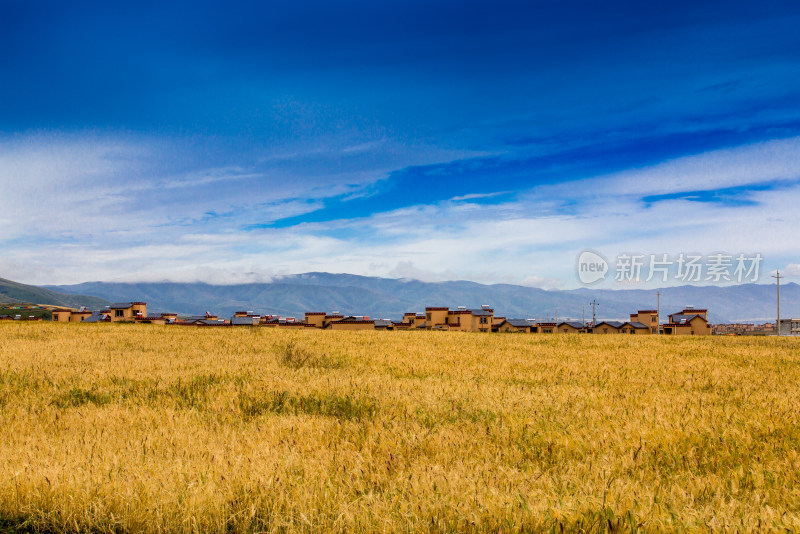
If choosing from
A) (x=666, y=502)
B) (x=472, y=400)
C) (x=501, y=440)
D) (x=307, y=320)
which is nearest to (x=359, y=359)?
(x=472, y=400)

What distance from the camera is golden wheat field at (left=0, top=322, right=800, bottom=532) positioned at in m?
3.96

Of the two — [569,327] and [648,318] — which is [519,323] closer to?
[569,327]

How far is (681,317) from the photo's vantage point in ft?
356

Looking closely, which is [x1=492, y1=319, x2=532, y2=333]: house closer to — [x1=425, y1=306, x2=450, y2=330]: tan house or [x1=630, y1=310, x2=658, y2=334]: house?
[x1=425, y1=306, x2=450, y2=330]: tan house

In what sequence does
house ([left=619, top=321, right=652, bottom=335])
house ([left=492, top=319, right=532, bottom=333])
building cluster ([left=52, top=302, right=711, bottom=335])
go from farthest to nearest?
house ([left=619, top=321, right=652, bottom=335]) < house ([left=492, top=319, right=532, bottom=333]) < building cluster ([left=52, top=302, right=711, bottom=335])

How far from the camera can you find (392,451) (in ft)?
18.9

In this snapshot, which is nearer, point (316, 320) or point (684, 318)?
point (684, 318)

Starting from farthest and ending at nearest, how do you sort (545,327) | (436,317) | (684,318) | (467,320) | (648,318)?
(648,318) → (545,327) → (684,318) → (467,320) → (436,317)

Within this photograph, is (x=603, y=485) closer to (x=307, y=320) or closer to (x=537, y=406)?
(x=537, y=406)

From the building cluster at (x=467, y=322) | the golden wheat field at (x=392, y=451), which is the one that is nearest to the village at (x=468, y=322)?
the building cluster at (x=467, y=322)

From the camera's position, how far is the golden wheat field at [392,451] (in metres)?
3.96

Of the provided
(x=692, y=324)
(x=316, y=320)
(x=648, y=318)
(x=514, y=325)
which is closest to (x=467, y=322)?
(x=514, y=325)

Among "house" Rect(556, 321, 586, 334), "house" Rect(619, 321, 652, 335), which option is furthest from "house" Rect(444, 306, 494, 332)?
"house" Rect(619, 321, 652, 335)

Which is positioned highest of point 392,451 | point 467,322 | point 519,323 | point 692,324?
point 392,451
